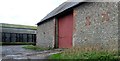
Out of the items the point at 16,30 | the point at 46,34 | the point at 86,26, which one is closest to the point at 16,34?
the point at 16,30

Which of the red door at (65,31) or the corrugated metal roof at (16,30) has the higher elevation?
the corrugated metal roof at (16,30)

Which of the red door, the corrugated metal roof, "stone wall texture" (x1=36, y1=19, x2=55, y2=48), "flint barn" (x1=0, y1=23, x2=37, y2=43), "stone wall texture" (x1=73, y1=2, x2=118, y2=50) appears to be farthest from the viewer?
the corrugated metal roof

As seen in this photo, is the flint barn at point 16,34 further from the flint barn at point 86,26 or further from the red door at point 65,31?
the red door at point 65,31

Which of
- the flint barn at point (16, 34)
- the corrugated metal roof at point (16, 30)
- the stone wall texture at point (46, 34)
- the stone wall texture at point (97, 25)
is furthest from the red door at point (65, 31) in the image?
the corrugated metal roof at point (16, 30)

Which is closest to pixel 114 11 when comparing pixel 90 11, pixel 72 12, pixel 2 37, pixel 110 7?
pixel 110 7

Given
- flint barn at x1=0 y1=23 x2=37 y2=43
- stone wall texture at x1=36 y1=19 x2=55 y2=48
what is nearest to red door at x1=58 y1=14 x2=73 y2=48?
stone wall texture at x1=36 y1=19 x2=55 y2=48

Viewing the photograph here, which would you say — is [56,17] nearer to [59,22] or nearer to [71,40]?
[59,22]

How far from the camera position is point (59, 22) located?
17.6 m

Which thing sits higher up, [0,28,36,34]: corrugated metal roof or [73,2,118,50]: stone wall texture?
[0,28,36,34]: corrugated metal roof

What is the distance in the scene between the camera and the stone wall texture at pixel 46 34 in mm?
18109

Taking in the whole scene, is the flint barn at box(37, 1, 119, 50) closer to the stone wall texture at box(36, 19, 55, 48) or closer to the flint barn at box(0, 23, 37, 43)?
the stone wall texture at box(36, 19, 55, 48)

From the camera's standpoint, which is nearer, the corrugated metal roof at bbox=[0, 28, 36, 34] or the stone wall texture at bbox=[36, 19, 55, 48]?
the stone wall texture at bbox=[36, 19, 55, 48]

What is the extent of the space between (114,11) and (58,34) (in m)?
7.89

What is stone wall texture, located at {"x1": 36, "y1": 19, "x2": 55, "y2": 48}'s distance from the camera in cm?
1811
